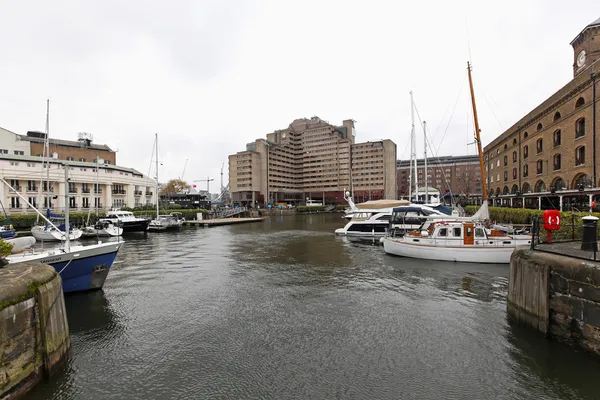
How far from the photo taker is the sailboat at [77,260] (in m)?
12.3

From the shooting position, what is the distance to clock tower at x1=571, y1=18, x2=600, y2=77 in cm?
3953

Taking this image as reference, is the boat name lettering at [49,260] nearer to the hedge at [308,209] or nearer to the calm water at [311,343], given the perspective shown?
the calm water at [311,343]

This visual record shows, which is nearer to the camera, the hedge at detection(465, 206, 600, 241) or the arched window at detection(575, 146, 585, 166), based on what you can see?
the hedge at detection(465, 206, 600, 241)

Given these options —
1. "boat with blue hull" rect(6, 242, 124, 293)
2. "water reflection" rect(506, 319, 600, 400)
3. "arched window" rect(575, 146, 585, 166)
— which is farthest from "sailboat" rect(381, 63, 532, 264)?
"boat with blue hull" rect(6, 242, 124, 293)

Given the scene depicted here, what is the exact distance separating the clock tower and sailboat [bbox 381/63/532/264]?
34370 millimetres

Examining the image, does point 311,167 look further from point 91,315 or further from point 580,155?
point 91,315

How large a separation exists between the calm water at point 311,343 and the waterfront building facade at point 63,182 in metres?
37.8

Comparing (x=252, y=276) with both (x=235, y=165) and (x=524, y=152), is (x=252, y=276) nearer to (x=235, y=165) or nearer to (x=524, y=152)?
(x=524, y=152)

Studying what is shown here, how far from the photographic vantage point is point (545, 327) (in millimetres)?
8945

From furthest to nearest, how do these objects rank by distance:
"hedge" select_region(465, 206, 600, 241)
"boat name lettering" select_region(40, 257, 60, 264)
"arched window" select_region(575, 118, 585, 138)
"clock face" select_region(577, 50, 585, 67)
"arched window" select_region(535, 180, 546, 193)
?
"clock face" select_region(577, 50, 585, 67) → "arched window" select_region(535, 180, 546, 193) → "arched window" select_region(575, 118, 585, 138) → "hedge" select_region(465, 206, 600, 241) → "boat name lettering" select_region(40, 257, 60, 264)

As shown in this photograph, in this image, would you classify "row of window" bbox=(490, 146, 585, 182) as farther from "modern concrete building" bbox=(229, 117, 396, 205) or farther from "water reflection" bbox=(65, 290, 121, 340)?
"modern concrete building" bbox=(229, 117, 396, 205)

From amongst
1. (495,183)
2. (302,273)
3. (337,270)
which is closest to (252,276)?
(302,273)

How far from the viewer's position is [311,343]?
31.0 feet

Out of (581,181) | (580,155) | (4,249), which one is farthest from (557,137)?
Answer: (4,249)
